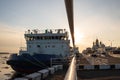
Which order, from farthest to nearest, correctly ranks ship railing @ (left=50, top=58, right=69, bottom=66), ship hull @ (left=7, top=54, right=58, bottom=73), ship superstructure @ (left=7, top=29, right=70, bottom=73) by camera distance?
ship superstructure @ (left=7, top=29, right=70, bottom=73), ship hull @ (left=7, top=54, right=58, bottom=73), ship railing @ (left=50, top=58, right=69, bottom=66)

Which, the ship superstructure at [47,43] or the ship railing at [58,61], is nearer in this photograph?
the ship railing at [58,61]

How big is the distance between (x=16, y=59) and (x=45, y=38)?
792 cm

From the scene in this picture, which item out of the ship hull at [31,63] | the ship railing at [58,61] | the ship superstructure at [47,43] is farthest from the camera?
the ship superstructure at [47,43]

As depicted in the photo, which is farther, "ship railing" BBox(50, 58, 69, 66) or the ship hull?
the ship hull

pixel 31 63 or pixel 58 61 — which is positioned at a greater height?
pixel 58 61

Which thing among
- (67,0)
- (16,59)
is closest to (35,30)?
(16,59)

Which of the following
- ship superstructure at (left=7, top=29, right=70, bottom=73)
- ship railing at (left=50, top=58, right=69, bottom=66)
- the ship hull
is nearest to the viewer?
ship railing at (left=50, top=58, right=69, bottom=66)

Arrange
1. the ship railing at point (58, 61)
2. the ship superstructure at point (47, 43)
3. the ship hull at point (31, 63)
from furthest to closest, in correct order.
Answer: the ship superstructure at point (47, 43) < the ship hull at point (31, 63) < the ship railing at point (58, 61)

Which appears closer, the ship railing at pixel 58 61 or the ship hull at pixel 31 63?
the ship railing at pixel 58 61

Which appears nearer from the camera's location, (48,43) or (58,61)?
(58,61)

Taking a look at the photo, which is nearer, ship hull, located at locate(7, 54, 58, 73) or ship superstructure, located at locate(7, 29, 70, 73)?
ship hull, located at locate(7, 54, 58, 73)

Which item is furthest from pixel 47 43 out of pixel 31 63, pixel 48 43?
pixel 31 63

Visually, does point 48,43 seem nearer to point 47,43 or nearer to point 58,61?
point 47,43

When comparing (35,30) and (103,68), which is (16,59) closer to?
(35,30)
